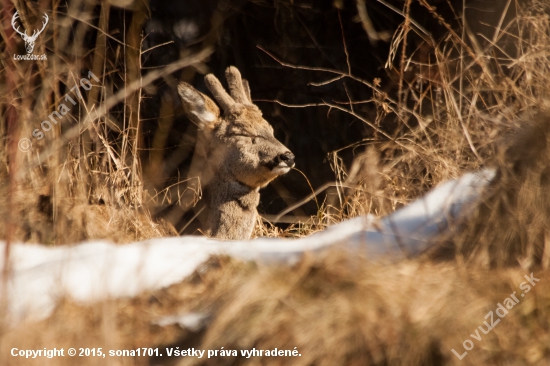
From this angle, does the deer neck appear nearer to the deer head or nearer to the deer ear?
the deer head

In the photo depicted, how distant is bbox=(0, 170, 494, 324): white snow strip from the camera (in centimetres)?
296

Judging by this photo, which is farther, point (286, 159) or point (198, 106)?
point (198, 106)

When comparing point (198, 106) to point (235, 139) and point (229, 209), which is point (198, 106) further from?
point (229, 209)

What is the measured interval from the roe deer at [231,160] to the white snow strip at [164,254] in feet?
8.10

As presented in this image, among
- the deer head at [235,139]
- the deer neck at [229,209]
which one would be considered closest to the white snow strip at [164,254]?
the deer neck at [229,209]

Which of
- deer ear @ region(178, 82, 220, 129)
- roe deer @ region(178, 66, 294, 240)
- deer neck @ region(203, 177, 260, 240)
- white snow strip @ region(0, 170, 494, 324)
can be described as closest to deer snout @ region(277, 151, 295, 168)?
roe deer @ region(178, 66, 294, 240)

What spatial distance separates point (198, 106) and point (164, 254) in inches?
129

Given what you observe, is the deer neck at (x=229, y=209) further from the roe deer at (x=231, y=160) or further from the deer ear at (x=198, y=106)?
the deer ear at (x=198, y=106)

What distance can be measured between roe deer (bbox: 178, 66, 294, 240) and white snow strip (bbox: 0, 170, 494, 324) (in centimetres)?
247

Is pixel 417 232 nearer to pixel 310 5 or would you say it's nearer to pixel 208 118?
pixel 208 118

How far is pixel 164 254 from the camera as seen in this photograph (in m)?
3.34

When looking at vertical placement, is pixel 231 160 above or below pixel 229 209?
above

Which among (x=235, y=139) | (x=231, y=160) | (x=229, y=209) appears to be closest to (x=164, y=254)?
(x=229, y=209)

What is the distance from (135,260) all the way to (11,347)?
0.82 m
